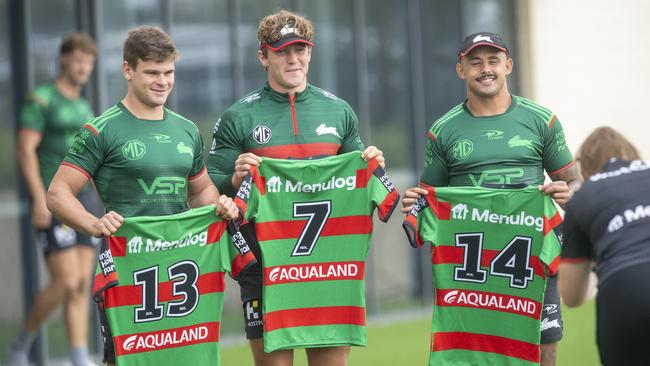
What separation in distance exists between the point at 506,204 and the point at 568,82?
9152mm

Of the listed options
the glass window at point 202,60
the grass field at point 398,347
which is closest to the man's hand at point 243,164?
the grass field at point 398,347

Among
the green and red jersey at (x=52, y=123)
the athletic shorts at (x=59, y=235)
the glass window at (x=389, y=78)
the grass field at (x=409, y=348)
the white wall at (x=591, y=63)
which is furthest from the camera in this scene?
the white wall at (x=591, y=63)

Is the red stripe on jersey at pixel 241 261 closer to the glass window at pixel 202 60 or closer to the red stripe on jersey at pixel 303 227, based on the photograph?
the red stripe on jersey at pixel 303 227

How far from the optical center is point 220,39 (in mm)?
10906

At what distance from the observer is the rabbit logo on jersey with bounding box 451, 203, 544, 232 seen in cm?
623

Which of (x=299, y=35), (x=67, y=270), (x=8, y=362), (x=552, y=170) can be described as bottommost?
(x=8, y=362)

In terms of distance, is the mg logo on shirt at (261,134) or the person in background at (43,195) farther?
the person in background at (43,195)

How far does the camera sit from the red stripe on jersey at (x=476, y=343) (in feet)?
20.6

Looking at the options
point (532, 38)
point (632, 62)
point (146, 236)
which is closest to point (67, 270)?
point (146, 236)

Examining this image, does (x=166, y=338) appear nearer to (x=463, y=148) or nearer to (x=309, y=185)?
(x=309, y=185)

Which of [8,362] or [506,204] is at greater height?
[506,204]

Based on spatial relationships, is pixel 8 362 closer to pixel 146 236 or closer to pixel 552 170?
pixel 146 236

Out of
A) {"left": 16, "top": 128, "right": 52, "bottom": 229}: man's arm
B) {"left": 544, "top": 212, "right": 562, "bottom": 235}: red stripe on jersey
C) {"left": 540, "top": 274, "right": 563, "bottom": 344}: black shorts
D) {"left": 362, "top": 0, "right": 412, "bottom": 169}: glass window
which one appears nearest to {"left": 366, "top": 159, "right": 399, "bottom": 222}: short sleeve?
{"left": 544, "top": 212, "right": 562, "bottom": 235}: red stripe on jersey

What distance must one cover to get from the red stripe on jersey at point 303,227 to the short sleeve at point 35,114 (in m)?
3.27
